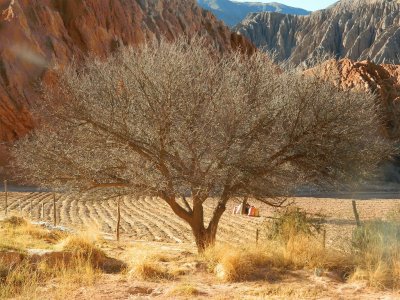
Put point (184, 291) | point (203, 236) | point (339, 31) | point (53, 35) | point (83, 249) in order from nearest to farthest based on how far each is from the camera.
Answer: point (184, 291) < point (83, 249) < point (203, 236) < point (53, 35) < point (339, 31)

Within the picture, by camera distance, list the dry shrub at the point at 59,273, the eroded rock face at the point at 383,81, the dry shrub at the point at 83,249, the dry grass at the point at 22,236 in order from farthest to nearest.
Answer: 1. the eroded rock face at the point at 383,81
2. the dry grass at the point at 22,236
3. the dry shrub at the point at 83,249
4. the dry shrub at the point at 59,273

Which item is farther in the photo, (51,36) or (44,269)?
(51,36)

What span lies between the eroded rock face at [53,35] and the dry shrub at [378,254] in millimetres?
25671

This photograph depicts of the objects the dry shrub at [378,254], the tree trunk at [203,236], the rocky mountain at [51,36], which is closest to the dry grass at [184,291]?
the dry shrub at [378,254]

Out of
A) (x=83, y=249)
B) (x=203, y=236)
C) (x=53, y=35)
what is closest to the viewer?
(x=83, y=249)

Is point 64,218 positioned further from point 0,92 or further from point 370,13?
point 370,13

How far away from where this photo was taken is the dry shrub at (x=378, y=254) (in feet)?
25.8

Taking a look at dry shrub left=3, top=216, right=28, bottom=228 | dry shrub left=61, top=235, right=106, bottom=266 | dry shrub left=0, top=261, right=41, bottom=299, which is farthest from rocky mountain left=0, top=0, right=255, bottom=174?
dry shrub left=0, top=261, right=41, bottom=299

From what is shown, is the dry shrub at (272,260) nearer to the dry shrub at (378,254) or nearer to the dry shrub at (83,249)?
the dry shrub at (378,254)

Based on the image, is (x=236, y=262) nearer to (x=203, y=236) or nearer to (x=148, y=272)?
(x=148, y=272)

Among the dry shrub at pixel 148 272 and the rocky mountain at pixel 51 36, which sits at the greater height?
the rocky mountain at pixel 51 36

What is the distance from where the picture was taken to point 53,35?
47.5 metres

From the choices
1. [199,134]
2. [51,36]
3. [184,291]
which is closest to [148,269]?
[184,291]

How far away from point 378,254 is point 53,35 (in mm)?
43539
